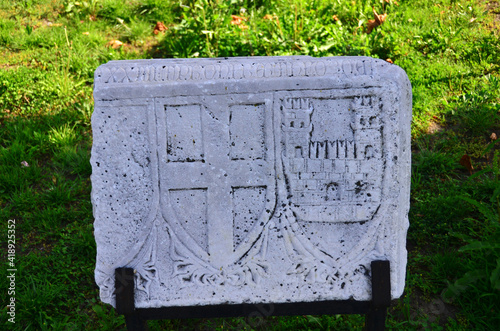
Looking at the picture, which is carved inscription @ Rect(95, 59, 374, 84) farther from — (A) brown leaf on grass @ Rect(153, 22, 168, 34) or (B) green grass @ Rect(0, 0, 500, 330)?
(A) brown leaf on grass @ Rect(153, 22, 168, 34)

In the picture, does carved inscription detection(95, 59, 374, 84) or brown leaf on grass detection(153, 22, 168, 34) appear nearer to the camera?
carved inscription detection(95, 59, 374, 84)

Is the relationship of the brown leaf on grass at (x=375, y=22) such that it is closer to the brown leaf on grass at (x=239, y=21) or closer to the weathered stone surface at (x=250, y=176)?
the brown leaf on grass at (x=239, y=21)

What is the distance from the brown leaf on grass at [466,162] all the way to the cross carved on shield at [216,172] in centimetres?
182

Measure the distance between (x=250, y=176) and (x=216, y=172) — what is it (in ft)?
0.48

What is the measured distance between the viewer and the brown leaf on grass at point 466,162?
329 cm

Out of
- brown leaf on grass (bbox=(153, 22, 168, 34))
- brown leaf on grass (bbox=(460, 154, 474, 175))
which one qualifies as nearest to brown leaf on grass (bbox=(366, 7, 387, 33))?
brown leaf on grass (bbox=(460, 154, 474, 175))

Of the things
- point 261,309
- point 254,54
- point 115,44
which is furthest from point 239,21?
point 261,309

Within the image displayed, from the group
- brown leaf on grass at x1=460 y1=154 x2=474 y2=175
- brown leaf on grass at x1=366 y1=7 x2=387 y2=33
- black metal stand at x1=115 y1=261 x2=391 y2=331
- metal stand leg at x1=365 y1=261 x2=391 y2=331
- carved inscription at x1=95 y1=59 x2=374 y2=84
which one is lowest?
black metal stand at x1=115 y1=261 x2=391 y2=331

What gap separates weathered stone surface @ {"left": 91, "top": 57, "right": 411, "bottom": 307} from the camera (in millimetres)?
2018

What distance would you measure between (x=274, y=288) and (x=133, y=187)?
0.76 meters

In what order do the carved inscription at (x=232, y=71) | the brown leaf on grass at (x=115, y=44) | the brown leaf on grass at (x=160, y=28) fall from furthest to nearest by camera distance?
the brown leaf on grass at (x=160, y=28) < the brown leaf on grass at (x=115, y=44) < the carved inscription at (x=232, y=71)

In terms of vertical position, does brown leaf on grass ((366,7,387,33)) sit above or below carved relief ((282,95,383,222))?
above

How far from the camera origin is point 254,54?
13.6 feet

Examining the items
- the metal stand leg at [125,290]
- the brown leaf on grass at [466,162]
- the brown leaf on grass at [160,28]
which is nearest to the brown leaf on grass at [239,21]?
the brown leaf on grass at [160,28]
